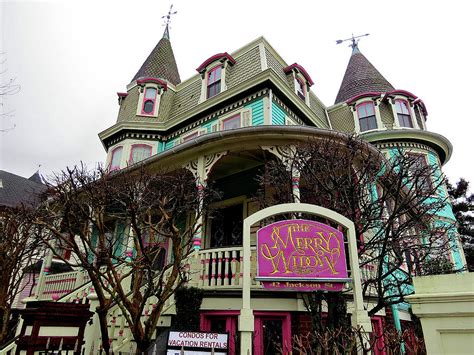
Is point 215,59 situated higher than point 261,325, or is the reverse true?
point 215,59

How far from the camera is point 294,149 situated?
791 cm

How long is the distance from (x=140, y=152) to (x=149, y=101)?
10.1 feet

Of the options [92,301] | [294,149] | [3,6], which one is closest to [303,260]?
[294,149]

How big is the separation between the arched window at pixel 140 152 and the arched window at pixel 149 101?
194cm

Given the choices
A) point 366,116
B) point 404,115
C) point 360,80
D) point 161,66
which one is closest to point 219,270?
point 366,116

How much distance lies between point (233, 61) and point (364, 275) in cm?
1063

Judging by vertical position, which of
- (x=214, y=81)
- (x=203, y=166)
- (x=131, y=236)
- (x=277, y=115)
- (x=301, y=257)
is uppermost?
(x=214, y=81)

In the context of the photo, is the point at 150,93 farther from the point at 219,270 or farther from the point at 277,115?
the point at 219,270

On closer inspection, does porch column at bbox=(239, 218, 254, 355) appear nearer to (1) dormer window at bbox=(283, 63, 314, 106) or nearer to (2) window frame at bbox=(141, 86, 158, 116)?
(1) dormer window at bbox=(283, 63, 314, 106)

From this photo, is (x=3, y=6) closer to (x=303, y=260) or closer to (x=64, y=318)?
(x=64, y=318)

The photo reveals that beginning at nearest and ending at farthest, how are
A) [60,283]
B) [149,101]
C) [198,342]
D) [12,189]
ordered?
[198,342], [60,283], [149,101], [12,189]

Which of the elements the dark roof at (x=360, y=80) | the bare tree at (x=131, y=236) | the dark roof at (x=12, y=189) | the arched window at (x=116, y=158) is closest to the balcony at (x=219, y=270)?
the bare tree at (x=131, y=236)

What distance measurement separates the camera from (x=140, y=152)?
14.6 m

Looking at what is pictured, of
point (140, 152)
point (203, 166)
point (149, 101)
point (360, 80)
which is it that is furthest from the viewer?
point (360, 80)
